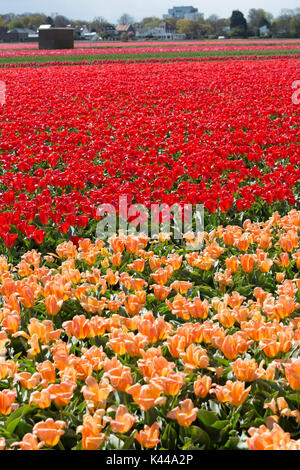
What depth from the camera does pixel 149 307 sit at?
314cm

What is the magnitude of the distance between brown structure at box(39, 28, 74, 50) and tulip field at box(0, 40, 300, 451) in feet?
103

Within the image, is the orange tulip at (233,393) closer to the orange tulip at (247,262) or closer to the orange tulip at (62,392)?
the orange tulip at (62,392)

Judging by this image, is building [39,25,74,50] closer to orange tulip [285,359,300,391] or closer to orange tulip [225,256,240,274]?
orange tulip [225,256,240,274]

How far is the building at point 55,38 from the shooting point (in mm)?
37344

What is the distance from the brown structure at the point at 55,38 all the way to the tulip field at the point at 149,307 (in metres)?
31.4

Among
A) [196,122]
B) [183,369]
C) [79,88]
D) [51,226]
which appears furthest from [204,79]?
[183,369]

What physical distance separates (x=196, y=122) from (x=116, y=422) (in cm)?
827

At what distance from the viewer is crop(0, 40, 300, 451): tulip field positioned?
1.98 m

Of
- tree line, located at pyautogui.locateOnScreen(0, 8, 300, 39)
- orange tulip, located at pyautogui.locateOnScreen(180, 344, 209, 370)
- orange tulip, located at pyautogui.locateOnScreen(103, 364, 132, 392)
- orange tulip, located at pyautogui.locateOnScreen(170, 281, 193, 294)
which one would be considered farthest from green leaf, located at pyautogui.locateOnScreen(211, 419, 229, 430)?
tree line, located at pyautogui.locateOnScreen(0, 8, 300, 39)

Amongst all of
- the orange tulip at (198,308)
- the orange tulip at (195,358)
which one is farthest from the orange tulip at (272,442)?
the orange tulip at (198,308)

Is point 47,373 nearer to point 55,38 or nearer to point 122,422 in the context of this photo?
point 122,422

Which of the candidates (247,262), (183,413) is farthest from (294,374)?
(247,262)
